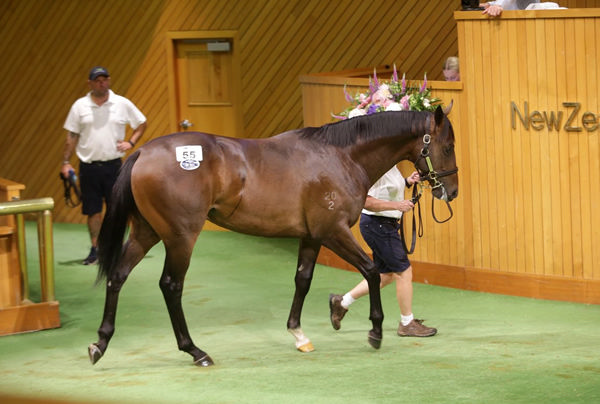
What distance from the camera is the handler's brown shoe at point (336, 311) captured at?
706cm

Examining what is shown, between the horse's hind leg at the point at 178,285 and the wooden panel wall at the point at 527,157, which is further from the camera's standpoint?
the wooden panel wall at the point at 527,157

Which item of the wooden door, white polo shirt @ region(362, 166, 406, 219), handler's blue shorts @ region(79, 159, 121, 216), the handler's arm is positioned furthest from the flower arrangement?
the wooden door

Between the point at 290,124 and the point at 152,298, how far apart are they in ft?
11.9

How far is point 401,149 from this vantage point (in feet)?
21.7

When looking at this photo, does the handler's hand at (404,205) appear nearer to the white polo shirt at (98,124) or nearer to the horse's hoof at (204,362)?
the horse's hoof at (204,362)

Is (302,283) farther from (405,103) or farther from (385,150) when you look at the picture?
(405,103)

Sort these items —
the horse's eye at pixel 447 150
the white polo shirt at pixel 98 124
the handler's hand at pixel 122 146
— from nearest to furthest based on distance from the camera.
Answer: the horse's eye at pixel 447 150
the handler's hand at pixel 122 146
the white polo shirt at pixel 98 124

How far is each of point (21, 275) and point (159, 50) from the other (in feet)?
16.3

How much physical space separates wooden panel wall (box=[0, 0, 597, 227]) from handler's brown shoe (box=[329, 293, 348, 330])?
451 cm

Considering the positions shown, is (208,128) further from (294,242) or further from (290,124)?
(294,242)

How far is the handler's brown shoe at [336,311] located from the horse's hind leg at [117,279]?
1365 mm

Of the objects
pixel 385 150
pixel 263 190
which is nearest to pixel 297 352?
pixel 263 190

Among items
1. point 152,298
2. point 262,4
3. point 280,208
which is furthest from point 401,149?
point 262,4

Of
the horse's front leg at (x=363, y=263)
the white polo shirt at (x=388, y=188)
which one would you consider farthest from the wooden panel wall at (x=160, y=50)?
the horse's front leg at (x=363, y=263)
